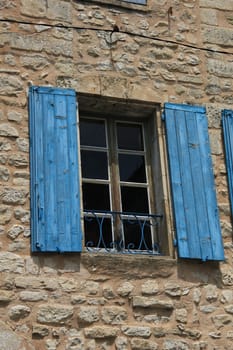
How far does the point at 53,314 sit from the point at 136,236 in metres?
1.16

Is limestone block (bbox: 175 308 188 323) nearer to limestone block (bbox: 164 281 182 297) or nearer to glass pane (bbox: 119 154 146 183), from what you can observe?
limestone block (bbox: 164 281 182 297)

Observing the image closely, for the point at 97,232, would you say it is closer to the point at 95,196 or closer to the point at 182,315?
the point at 95,196

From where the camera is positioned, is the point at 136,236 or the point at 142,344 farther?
the point at 136,236

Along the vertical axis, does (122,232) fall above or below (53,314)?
above

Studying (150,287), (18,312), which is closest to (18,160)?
(18,312)

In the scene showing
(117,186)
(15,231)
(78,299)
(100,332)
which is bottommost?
(100,332)

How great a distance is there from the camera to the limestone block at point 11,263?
6.29 metres

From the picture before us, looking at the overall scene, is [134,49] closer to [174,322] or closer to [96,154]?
[96,154]

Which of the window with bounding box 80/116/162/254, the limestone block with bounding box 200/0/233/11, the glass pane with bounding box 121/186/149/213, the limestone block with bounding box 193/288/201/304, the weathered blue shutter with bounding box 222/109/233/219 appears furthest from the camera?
the limestone block with bounding box 200/0/233/11

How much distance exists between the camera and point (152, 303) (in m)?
6.52

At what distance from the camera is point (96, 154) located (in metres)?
7.27

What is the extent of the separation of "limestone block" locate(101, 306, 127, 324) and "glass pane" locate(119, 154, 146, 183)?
1.34m

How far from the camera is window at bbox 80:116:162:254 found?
6.92 m

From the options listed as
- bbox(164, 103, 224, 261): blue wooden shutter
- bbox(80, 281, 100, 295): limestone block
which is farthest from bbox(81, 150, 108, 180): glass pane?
bbox(80, 281, 100, 295): limestone block
